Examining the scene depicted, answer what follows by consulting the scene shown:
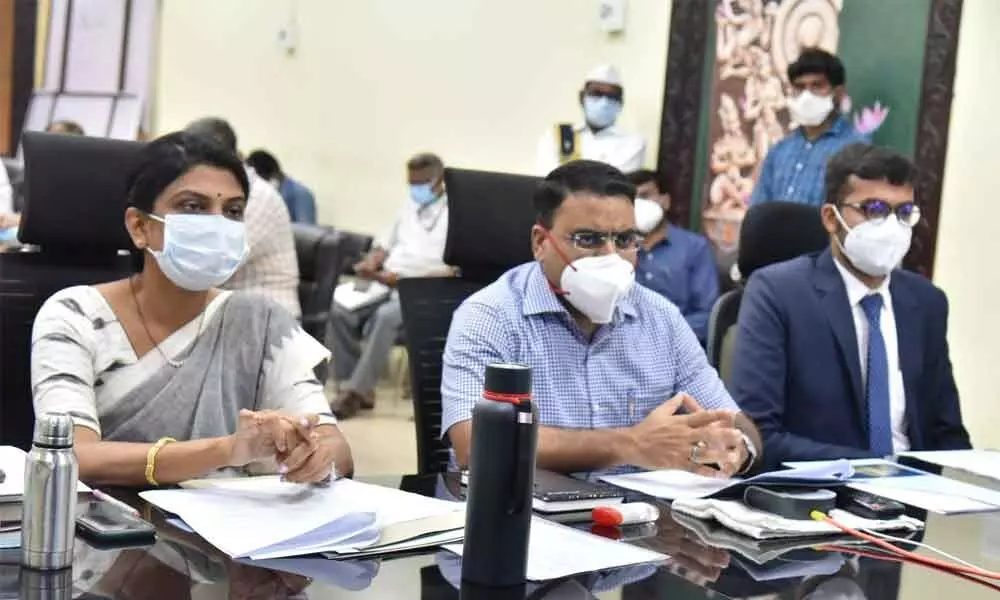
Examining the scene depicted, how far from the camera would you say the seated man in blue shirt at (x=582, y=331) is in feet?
6.88

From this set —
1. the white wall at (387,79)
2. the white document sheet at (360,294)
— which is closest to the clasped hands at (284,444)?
the white wall at (387,79)

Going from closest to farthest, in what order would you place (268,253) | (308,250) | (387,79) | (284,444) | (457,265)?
1. (284,444)
2. (457,265)
3. (268,253)
4. (308,250)
5. (387,79)

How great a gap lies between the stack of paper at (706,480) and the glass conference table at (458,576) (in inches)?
6.5

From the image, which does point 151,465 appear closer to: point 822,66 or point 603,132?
point 822,66

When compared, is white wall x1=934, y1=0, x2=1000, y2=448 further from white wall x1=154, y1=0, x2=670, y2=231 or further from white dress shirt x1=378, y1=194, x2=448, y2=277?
white dress shirt x1=378, y1=194, x2=448, y2=277

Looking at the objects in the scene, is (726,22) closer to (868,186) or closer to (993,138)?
(993,138)

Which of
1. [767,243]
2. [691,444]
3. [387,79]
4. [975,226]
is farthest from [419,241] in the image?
[691,444]

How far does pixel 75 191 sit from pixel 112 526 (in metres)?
1.03

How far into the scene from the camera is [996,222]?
396 cm

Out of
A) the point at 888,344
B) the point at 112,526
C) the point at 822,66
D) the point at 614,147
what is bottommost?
the point at 112,526

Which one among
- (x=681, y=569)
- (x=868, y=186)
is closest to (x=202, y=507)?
(x=681, y=569)

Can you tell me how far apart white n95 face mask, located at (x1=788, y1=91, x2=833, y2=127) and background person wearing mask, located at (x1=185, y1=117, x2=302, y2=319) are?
1.93 m

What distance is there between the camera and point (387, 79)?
7.42m

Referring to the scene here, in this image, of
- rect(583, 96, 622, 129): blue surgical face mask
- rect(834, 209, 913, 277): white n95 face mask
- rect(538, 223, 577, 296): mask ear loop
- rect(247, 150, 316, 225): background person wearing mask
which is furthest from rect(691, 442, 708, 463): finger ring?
rect(247, 150, 316, 225): background person wearing mask
